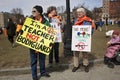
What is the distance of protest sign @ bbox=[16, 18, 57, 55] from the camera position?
762 cm

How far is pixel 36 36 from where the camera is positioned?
25.3ft

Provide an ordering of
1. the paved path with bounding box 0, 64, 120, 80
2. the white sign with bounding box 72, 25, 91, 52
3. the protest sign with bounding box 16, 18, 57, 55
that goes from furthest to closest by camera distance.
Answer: the white sign with bounding box 72, 25, 91, 52 → the paved path with bounding box 0, 64, 120, 80 → the protest sign with bounding box 16, 18, 57, 55

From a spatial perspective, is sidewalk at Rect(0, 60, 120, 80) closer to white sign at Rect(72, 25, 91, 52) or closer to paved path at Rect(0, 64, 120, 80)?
paved path at Rect(0, 64, 120, 80)

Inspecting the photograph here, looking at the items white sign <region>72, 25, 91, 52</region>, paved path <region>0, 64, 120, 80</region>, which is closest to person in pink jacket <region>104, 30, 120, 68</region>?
paved path <region>0, 64, 120, 80</region>

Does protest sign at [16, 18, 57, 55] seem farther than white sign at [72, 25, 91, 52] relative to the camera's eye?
No

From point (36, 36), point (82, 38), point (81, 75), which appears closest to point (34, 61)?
point (36, 36)

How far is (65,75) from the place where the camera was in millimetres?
8258

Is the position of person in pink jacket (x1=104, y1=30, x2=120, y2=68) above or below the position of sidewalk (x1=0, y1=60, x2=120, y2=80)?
above

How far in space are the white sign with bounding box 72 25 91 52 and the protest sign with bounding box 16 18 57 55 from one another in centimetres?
96

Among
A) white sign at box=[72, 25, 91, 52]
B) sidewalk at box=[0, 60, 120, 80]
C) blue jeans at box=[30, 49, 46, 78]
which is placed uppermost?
white sign at box=[72, 25, 91, 52]

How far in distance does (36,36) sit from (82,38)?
4.86 feet

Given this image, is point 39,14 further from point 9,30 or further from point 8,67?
point 9,30

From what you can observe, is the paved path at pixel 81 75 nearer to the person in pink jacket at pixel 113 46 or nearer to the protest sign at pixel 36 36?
the person in pink jacket at pixel 113 46

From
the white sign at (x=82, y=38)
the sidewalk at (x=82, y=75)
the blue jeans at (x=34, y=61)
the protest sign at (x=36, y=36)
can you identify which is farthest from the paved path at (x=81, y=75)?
the protest sign at (x=36, y=36)
